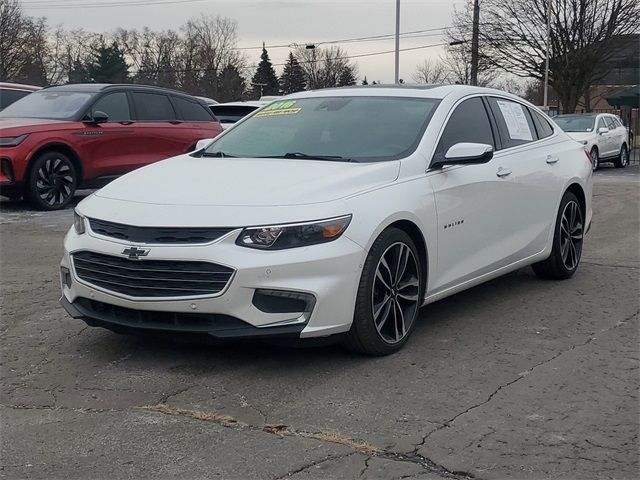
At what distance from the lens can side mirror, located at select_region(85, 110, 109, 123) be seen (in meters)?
10.5

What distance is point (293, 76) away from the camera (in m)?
80.8

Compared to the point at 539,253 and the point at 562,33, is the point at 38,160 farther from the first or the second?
the point at 562,33

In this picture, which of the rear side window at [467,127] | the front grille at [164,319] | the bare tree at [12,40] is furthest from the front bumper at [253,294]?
the bare tree at [12,40]

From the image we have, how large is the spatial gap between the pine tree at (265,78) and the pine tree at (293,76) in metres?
3.28

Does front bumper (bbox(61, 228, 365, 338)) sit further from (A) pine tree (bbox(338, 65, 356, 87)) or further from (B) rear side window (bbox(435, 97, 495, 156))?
(A) pine tree (bbox(338, 65, 356, 87))

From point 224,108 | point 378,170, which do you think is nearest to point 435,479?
point 378,170

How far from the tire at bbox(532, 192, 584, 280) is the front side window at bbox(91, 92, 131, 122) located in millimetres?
6768

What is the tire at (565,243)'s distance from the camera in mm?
6531

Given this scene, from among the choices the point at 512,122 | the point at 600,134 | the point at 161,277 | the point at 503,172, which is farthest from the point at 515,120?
the point at 600,134

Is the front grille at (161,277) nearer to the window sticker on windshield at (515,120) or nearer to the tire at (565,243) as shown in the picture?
the window sticker on windshield at (515,120)

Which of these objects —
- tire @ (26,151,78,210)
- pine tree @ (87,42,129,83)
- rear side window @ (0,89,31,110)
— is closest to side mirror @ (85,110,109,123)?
tire @ (26,151,78,210)

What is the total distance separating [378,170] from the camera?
466 cm

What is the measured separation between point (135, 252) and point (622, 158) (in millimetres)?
20194

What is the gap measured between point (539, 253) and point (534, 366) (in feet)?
6.40
